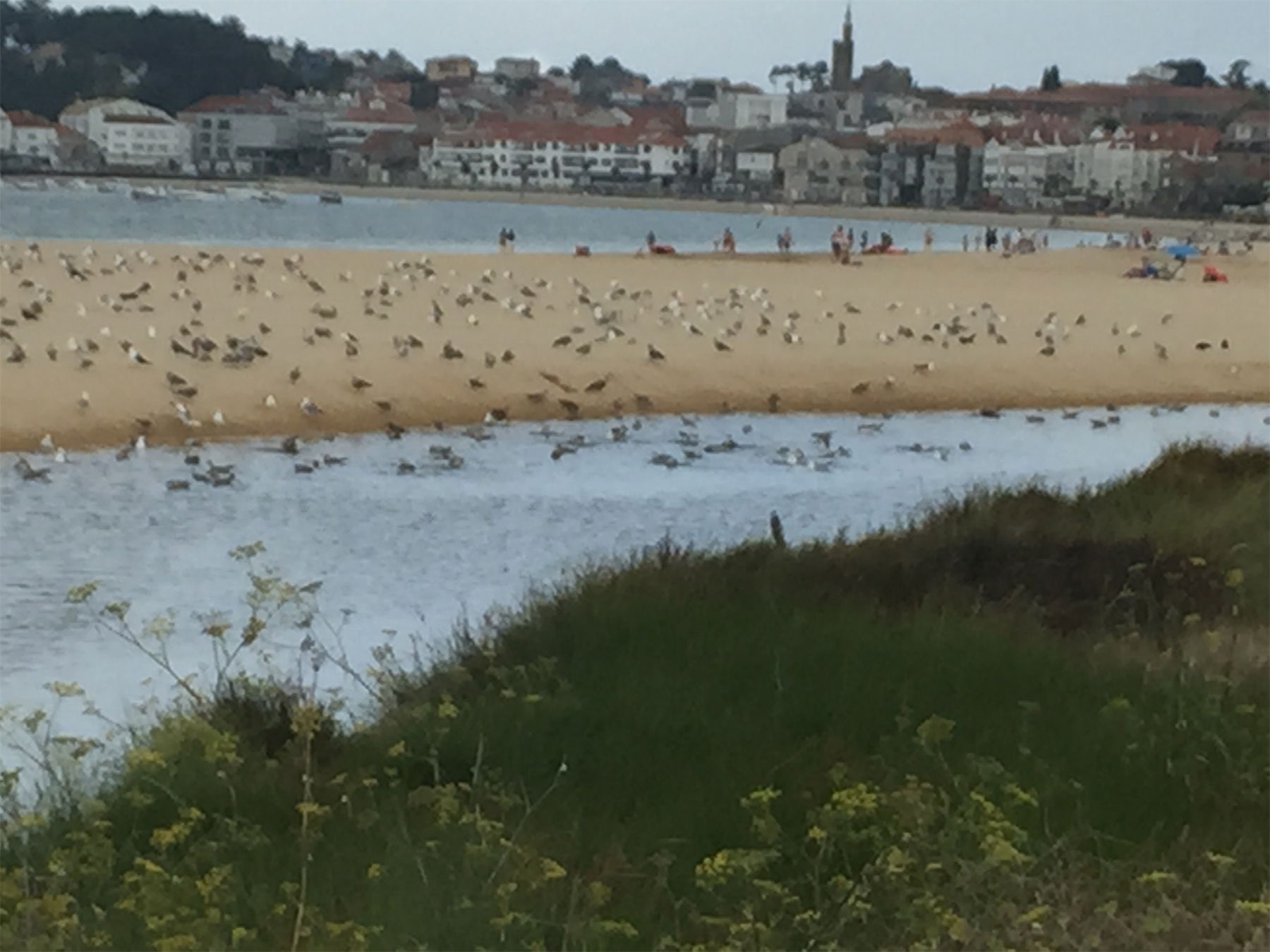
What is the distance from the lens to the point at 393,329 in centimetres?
1094

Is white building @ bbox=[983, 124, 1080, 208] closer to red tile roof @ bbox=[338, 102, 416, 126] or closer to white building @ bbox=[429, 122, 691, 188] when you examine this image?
white building @ bbox=[429, 122, 691, 188]

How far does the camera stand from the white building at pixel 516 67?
536 cm

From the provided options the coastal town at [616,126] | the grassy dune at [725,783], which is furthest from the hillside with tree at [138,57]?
the grassy dune at [725,783]

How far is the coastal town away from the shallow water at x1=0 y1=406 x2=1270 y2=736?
976 millimetres

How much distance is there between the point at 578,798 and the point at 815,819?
42 centimetres

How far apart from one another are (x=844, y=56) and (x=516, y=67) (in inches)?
38.1

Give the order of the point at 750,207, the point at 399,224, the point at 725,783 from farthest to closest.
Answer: the point at 399,224, the point at 750,207, the point at 725,783

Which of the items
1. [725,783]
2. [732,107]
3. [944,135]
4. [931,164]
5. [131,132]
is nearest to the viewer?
[725,783]

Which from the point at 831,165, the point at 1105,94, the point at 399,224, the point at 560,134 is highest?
the point at 1105,94

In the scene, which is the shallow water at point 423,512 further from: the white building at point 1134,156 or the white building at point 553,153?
the white building at point 1134,156

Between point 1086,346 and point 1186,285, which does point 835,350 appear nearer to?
point 1086,346

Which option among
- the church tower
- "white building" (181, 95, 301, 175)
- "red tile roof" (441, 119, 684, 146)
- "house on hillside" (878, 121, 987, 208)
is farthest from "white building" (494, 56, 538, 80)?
"house on hillside" (878, 121, 987, 208)

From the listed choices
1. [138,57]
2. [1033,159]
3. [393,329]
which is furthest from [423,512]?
[393,329]

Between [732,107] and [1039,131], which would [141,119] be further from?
[1039,131]
